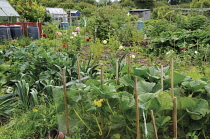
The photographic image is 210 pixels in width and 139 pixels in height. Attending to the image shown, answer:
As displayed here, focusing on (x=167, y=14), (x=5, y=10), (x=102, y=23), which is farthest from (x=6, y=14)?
(x=167, y=14)

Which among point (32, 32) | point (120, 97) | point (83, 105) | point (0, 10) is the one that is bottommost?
point (83, 105)

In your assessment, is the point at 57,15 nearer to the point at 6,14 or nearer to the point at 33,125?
the point at 6,14

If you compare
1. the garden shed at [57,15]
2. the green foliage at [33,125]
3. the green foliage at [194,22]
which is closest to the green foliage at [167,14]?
the green foliage at [194,22]

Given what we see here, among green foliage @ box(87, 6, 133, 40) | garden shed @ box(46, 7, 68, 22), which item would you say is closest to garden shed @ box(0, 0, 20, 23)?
green foliage @ box(87, 6, 133, 40)

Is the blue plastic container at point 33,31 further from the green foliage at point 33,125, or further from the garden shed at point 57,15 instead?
the garden shed at point 57,15

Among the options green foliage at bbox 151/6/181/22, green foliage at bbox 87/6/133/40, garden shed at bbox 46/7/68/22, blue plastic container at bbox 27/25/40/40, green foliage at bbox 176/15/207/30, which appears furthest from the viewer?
garden shed at bbox 46/7/68/22

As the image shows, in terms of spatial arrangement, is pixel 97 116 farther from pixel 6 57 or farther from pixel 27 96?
pixel 6 57

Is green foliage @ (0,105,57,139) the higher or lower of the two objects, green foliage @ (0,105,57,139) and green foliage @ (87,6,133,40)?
the lower

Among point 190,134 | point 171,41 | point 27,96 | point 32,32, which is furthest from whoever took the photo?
point 32,32

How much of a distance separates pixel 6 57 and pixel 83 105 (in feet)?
10.3

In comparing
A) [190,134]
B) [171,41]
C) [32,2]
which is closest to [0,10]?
[32,2]

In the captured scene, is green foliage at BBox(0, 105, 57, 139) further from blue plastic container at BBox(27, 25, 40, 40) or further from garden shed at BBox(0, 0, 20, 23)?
garden shed at BBox(0, 0, 20, 23)

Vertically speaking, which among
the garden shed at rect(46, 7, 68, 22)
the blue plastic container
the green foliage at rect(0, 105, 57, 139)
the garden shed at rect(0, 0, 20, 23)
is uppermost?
the garden shed at rect(46, 7, 68, 22)

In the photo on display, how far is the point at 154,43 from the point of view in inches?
244
